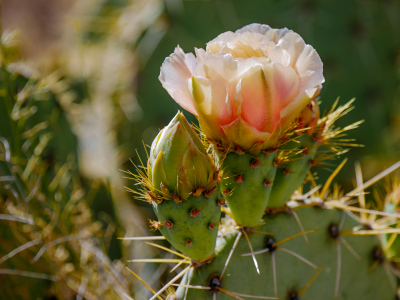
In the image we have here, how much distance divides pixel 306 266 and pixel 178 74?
473 mm

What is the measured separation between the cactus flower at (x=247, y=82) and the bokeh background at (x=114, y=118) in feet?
2.13

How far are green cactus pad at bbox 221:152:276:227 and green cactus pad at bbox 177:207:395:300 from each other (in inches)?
3.3

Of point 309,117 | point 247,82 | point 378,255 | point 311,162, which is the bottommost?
point 378,255

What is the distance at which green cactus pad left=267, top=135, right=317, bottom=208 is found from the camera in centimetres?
76

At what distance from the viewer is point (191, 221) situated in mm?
630

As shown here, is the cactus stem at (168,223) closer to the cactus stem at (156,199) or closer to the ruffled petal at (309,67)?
the cactus stem at (156,199)

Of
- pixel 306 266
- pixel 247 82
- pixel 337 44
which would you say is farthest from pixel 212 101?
pixel 337 44

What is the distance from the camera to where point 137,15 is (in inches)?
75.0

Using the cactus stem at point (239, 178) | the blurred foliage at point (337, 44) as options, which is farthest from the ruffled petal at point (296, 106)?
the blurred foliage at point (337, 44)

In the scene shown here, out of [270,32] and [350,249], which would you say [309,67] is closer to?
[270,32]

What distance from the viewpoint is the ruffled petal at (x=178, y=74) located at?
618 mm

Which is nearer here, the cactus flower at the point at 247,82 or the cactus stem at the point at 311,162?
the cactus flower at the point at 247,82

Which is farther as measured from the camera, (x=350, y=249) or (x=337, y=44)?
(x=337, y=44)

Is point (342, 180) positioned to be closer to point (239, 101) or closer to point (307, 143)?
point (307, 143)
